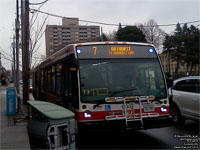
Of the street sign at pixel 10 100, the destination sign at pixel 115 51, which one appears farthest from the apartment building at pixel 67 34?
the destination sign at pixel 115 51

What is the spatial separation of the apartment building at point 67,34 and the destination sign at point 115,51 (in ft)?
115

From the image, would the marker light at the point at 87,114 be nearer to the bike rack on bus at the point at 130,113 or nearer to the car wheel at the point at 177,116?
the bike rack on bus at the point at 130,113

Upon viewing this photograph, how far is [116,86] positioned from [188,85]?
10.0ft

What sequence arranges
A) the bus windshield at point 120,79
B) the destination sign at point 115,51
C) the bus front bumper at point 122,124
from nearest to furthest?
1. the bus front bumper at point 122,124
2. the bus windshield at point 120,79
3. the destination sign at point 115,51

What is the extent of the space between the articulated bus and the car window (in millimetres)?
1634

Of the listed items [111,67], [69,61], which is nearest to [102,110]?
[111,67]

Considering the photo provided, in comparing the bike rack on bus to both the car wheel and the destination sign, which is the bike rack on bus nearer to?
the destination sign

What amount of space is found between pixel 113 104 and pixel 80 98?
838 millimetres

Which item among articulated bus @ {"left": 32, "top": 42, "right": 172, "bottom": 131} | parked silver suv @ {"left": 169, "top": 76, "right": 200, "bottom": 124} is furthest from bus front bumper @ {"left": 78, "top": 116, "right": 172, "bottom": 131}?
parked silver suv @ {"left": 169, "top": 76, "right": 200, "bottom": 124}

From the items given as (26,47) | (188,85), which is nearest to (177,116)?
(188,85)

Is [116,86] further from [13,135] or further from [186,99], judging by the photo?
[13,135]

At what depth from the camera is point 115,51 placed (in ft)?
23.0

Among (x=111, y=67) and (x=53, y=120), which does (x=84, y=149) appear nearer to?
(x=111, y=67)

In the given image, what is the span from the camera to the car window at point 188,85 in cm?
806
